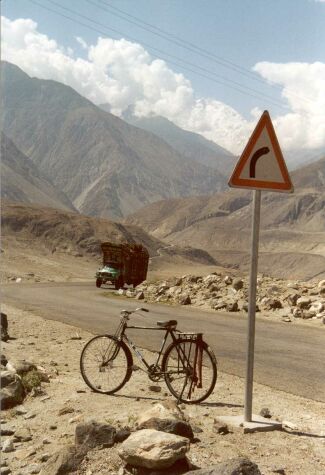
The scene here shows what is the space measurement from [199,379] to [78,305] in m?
13.4

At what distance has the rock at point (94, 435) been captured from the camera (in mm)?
4593

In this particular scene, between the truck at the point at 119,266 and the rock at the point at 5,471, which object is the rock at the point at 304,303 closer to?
the rock at the point at 5,471

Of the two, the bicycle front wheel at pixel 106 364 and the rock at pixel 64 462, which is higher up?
the bicycle front wheel at pixel 106 364

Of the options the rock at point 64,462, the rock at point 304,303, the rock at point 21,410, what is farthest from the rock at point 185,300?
the rock at point 64,462

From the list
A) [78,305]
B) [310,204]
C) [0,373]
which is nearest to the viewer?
[0,373]

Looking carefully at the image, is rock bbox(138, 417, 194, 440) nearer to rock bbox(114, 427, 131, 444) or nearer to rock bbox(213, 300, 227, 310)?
rock bbox(114, 427, 131, 444)

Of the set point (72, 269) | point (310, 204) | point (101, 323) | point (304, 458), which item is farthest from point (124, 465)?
point (310, 204)

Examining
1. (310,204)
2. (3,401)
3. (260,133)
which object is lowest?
(3,401)

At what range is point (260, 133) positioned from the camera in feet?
18.3

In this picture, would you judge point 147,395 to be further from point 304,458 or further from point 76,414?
point 304,458

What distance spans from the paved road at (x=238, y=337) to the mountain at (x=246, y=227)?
86.4m

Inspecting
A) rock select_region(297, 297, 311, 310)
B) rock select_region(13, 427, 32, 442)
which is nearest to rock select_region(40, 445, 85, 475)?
rock select_region(13, 427, 32, 442)

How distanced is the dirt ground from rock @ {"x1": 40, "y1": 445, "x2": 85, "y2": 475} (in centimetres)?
7

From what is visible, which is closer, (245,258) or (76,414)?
(76,414)
